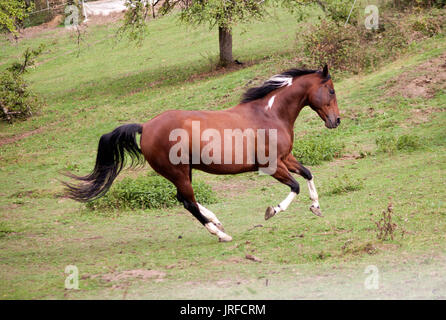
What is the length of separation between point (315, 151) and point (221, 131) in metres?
5.67

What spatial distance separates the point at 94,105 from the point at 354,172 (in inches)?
543

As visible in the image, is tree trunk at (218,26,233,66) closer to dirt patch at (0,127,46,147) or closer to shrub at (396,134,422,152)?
dirt patch at (0,127,46,147)

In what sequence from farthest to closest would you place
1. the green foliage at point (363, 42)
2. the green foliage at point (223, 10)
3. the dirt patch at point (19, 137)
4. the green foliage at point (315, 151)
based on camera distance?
the green foliage at point (223, 10), the dirt patch at point (19, 137), the green foliage at point (363, 42), the green foliage at point (315, 151)

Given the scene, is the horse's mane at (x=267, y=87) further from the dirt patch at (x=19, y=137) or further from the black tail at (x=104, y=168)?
the dirt patch at (x=19, y=137)

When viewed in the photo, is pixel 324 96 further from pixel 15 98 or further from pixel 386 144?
pixel 15 98

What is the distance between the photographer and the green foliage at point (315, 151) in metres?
12.8

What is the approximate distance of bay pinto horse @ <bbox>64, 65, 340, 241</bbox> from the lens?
7.75 m

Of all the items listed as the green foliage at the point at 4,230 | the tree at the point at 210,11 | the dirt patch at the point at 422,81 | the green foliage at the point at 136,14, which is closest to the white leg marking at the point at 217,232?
the green foliage at the point at 4,230

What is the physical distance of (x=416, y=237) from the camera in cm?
696

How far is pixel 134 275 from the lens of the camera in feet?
22.0

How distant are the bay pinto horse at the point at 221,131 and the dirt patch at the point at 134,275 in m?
1.39

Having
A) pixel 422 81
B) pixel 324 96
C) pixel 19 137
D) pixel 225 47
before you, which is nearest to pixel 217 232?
pixel 324 96

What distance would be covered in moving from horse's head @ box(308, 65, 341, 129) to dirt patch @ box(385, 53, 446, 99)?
7.53 meters
